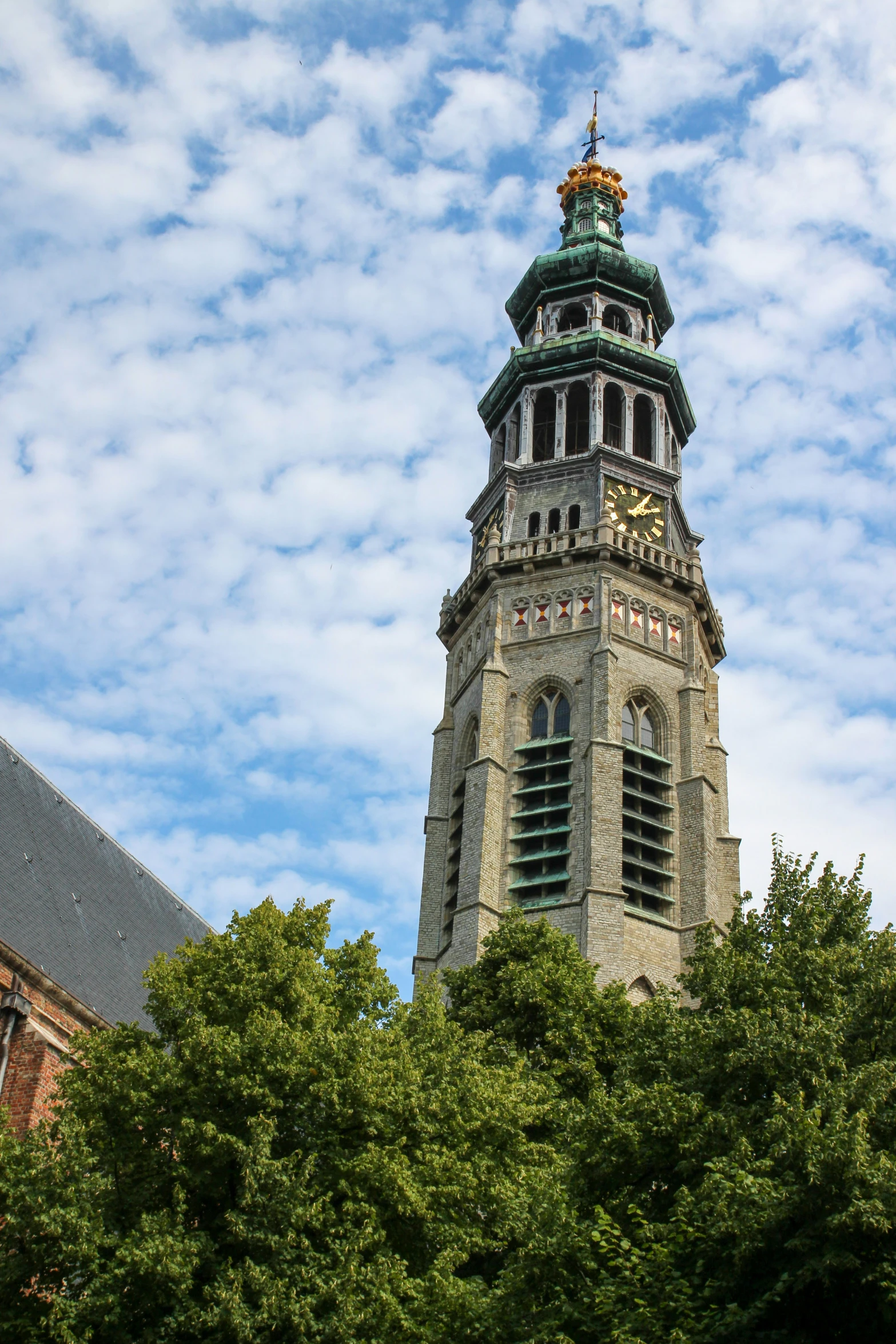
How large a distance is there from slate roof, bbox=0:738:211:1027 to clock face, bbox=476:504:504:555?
17591mm

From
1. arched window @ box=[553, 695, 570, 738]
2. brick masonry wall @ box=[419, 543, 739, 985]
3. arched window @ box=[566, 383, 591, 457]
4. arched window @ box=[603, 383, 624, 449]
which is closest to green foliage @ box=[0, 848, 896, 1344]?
brick masonry wall @ box=[419, 543, 739, 985]

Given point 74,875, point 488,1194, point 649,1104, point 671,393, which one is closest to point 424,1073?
point 488,1194

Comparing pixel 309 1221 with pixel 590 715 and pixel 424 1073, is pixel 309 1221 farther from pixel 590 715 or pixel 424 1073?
pixel 590 715

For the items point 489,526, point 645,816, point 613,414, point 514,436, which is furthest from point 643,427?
point 645,816

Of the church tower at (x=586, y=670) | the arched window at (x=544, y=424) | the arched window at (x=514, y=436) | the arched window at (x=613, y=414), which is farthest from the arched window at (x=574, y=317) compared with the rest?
the arched window at (x=514, y=436)

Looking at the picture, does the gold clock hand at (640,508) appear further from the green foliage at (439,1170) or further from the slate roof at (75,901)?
the green foliage at (439,1170)

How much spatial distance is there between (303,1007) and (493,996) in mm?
11239

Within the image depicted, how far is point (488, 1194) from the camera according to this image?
2177 cm

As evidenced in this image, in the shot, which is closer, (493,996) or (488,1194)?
(488,1194)

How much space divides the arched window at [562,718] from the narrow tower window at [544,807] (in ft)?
0.06

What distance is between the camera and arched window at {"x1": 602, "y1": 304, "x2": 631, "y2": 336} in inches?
2325

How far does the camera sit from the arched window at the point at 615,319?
5906 centimetres

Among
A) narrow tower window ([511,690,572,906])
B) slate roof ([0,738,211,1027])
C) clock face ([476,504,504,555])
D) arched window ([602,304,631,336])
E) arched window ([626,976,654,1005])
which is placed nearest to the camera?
slate roof ([0,738,211,1027])

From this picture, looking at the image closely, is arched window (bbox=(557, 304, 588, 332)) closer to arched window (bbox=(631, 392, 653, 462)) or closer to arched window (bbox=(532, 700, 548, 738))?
arched window (bbox=(631, 392, 653, 462))
